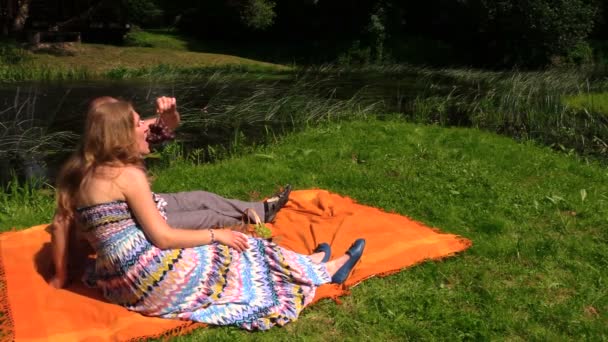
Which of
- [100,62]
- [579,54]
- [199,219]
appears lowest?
[199,219]

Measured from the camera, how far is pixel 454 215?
4.71 m

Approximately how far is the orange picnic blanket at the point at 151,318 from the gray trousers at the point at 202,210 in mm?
296

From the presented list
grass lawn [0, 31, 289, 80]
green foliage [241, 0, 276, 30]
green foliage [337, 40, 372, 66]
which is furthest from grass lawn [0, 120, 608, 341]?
green foliage [241, 0, 276, 30]

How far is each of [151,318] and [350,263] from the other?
4.02 ft

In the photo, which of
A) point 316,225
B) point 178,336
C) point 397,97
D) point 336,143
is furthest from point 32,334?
point 397,97

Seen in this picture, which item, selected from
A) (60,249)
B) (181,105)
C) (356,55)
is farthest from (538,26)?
(60,249)

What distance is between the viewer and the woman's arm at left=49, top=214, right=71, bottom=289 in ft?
10.4

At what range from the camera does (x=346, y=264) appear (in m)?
3.67

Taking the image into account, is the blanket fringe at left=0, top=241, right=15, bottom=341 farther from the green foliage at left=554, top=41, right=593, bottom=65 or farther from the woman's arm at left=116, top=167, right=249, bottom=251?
the green foliage at left=554, top=41, right=593, bottom=65

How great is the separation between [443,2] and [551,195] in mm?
19801

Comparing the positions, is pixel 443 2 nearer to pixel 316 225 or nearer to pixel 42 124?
pixel 42 124

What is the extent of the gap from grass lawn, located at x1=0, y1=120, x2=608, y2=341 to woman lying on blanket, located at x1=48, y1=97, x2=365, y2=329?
0.14 metres

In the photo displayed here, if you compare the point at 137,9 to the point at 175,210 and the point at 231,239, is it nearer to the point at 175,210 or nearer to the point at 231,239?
the point at 175,210

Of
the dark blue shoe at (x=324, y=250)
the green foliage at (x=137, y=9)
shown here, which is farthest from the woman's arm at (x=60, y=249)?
the green foliage at (x=137, y=9)
